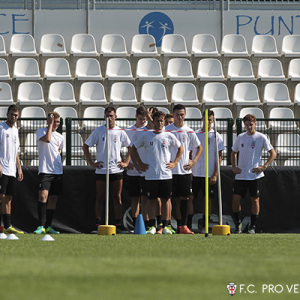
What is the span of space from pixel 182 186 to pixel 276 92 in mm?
6351

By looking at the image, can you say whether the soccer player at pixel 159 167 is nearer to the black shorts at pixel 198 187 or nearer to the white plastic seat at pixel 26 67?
the black shorts at pixel 198 187

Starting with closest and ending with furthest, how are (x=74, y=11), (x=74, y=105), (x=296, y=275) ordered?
(x=296, y=275), (x=74, y=105), (x=74, y=11)

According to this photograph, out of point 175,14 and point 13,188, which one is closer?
point 13,188

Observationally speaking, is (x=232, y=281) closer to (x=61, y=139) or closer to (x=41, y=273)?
(x=41, y=273)

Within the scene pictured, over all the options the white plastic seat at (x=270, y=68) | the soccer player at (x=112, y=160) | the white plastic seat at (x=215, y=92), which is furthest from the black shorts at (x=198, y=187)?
the white plastic seat at (x=270, y=68)

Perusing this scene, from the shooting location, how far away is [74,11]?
19000 mm

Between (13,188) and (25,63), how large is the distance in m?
6.61

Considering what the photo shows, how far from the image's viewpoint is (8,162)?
11484mm

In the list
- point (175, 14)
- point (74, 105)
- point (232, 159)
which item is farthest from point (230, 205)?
point (175, 14)

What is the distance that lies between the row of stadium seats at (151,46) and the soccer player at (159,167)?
695cm

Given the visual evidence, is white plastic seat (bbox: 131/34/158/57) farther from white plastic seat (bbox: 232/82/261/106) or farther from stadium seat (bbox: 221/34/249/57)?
white plastic seat (bbox: 232/82/261/106)

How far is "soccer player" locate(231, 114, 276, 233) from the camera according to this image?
12.1 metres

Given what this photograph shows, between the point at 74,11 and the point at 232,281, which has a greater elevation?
the point at 74,11

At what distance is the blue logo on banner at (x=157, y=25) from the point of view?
1909 cm
